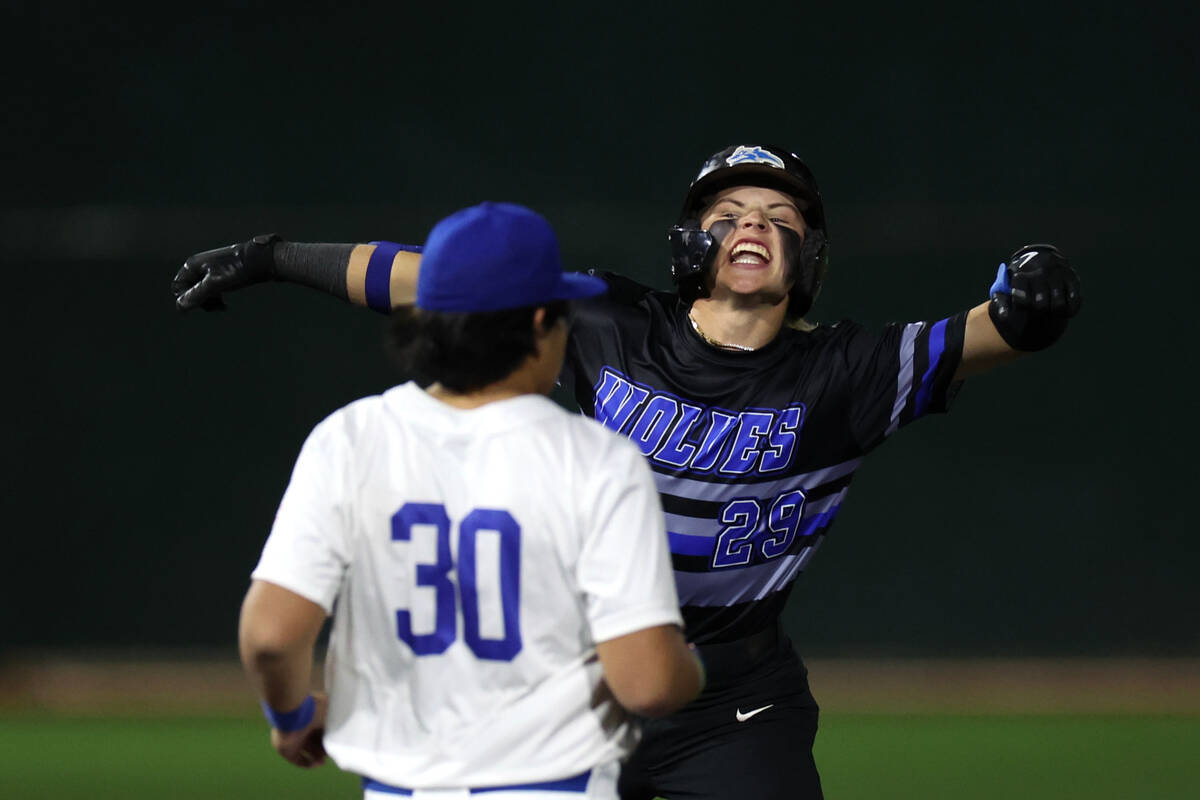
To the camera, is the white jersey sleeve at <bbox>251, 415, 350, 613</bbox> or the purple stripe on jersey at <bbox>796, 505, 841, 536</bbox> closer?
the white jersey sleeve at <bbox>251, 415, 350, 613</bbox>

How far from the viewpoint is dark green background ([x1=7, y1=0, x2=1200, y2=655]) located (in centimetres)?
795

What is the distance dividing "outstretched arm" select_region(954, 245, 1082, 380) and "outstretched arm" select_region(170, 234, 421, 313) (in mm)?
1305

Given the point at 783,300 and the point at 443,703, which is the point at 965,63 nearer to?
the point at 783,300

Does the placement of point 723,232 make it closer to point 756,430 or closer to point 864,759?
point 756,430

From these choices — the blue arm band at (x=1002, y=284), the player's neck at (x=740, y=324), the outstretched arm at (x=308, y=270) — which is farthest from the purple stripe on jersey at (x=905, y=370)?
the outstretched arm at (x=308, y=270)

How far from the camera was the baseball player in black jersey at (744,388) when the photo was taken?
10.1 ft

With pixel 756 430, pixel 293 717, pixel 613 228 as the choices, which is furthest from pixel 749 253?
pixel 613 228

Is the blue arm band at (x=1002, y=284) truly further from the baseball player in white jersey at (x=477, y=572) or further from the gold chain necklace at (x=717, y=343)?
the baseball player in white jersey at (x=477, y=572)

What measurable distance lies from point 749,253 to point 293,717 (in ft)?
5.65

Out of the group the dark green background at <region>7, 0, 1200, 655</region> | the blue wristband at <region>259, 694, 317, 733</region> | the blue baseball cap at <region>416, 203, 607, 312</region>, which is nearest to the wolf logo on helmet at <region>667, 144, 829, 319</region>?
the blue baseball cap at <region>416, 203, 607, 312</region>

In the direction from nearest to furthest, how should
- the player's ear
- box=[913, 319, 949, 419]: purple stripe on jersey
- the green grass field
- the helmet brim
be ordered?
1. the player's ear
2. box=[913, 319, 949, 419]: purple stripe on jersey
3. the helmet brim
4. the green grass field

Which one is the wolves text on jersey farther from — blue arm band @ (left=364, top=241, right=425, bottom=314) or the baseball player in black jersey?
blue arm band @ (left=364, top=241, right=425, bottom=314)

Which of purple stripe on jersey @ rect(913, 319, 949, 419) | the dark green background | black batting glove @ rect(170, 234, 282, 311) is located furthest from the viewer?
the dark green background

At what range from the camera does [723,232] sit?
3.43 metres
